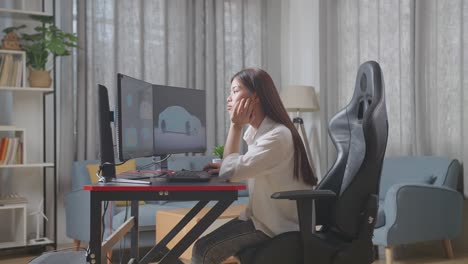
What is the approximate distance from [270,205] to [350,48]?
11.1ft

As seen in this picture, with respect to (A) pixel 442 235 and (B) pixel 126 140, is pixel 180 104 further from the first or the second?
(A) pixel 442 235

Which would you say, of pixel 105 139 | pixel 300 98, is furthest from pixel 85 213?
pixel 300 98

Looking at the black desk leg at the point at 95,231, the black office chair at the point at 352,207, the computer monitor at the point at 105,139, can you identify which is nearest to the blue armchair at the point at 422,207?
the black office chair at the point at 352,207

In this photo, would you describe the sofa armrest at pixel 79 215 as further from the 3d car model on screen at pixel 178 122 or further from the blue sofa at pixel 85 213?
the 3d car model on screen at pixel 178 122

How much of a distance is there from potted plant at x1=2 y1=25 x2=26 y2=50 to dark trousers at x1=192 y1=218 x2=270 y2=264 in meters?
2.94

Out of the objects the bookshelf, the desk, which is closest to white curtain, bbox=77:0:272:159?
the bookshelf

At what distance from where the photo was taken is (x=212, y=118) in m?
5.46

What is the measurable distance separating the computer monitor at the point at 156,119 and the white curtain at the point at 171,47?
1.99 metres

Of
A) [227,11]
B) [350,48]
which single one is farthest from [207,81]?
[350,48]

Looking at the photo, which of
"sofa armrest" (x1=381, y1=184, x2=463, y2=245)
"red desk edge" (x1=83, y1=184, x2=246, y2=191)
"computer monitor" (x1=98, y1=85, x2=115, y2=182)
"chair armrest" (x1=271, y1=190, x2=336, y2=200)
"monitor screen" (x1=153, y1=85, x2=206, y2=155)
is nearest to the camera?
"red desk edge" (x1=83, y1=184, x2=246, y2=191)

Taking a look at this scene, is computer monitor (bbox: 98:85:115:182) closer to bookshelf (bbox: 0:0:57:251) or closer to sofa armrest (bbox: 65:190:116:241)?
sofa armrest (bbox: 65:190:116:241)

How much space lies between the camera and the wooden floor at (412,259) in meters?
3.97

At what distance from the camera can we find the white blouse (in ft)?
6.47

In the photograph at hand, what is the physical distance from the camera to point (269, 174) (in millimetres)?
2041
